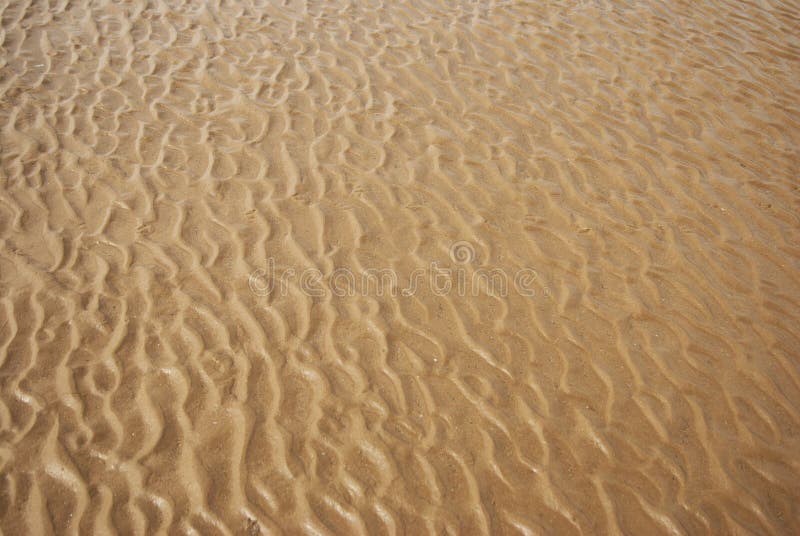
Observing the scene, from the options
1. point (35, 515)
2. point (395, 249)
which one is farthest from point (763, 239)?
point (35, 515)

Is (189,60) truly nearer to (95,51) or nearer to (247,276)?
(95,51)

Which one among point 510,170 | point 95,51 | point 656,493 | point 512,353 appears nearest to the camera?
point 656,493

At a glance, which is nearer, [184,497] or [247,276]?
[184,497]

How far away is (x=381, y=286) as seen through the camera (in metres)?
4.02

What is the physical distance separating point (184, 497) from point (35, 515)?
696 mm

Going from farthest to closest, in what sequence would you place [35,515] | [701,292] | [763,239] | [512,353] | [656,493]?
[763,239] < [701,292] < [512,353] < [656,493] < [35,515]

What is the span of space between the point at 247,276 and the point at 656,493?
2.89 metres

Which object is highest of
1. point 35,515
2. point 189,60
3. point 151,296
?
point 189,60

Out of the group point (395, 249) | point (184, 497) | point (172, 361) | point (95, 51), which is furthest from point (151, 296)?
point (95, 51)

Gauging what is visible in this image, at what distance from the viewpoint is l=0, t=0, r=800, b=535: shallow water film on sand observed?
3027 mm

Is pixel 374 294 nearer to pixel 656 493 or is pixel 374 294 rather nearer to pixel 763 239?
pixel 656 493

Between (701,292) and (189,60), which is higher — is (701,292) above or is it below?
below

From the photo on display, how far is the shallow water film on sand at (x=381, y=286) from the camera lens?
303cm

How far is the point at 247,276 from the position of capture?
3949 mm
